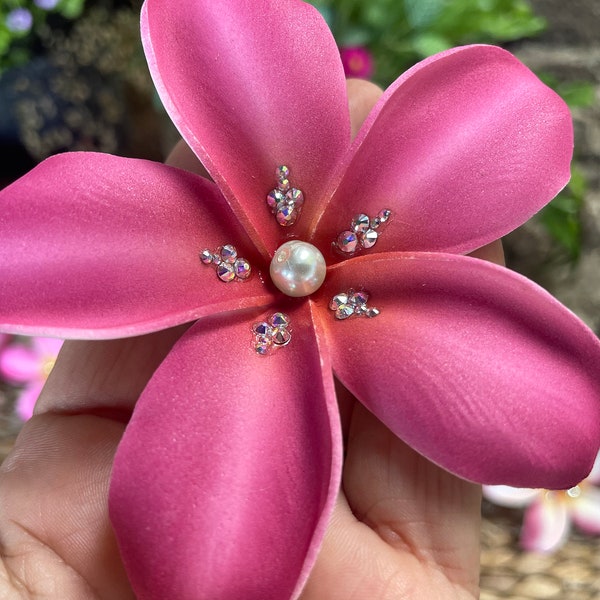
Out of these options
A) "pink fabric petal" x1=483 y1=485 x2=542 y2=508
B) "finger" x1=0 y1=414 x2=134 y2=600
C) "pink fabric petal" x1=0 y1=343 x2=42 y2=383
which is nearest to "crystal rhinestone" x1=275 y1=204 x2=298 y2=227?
"finger" x1=0 y1=414 x2=134 y2=600

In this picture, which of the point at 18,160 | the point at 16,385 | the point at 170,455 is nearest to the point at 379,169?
the point at 170,455

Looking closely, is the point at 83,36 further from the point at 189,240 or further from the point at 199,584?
the point at 199,584

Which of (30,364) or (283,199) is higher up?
(283,199)

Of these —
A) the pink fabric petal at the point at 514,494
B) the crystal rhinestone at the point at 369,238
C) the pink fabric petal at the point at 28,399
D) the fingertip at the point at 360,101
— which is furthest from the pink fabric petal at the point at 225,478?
the pink fabric petal at the point at 28,399

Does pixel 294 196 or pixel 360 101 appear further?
pixel 360 101

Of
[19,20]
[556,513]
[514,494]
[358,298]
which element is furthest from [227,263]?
[19,20]

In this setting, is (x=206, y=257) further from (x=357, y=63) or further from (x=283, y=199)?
(x=357, y=63)

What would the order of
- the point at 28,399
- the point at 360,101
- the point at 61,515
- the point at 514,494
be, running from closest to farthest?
1. the point at 61,515
2. the point at 360,101
3. the point at 514,494
4. the point at 28,399
